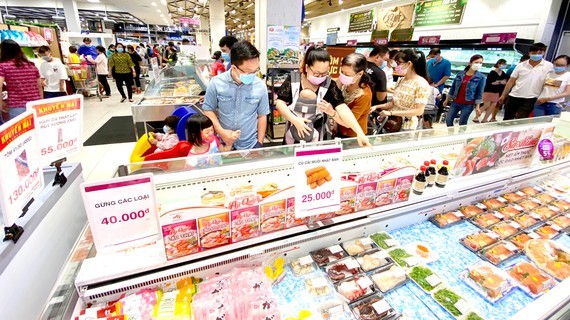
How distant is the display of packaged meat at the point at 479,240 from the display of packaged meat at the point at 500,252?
3 centimetres

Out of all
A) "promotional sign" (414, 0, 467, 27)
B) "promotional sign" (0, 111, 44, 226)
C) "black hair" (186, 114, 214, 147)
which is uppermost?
"promotional sign" (414, 0, 467, 27)

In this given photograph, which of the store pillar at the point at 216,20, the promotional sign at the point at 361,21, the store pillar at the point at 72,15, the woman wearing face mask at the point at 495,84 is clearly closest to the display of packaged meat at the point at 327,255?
the woman wearing face mask at the point at 495,84

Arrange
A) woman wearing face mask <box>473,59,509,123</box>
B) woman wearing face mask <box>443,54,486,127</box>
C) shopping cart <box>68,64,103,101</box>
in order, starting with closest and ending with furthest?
woman wearing face mask <box>443,54,486,127</box> < woman wearing face mask <box>473,59,509,123</box> < shopping cart <box>68,64,103,101</box>

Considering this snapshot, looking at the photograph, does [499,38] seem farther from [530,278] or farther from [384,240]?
[384,240]

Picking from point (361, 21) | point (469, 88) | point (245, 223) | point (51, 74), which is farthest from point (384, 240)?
point (361, 21)

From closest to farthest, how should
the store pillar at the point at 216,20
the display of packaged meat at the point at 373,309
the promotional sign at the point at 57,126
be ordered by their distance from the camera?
the promotional sign at the point at 57,126 < the display of packaged meat at the point at 373,309 < the store pillar at the point at 216,20

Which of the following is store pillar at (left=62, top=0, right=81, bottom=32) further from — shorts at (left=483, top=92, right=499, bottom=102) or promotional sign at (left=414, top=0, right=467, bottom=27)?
shorts at (left=483, top=92, right=499, bottom=102)

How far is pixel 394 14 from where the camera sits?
499 inches

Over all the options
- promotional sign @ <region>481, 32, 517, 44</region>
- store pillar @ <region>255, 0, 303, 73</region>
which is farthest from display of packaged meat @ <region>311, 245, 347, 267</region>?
promotional sign @ <region>481, 32, 517, 44</region>

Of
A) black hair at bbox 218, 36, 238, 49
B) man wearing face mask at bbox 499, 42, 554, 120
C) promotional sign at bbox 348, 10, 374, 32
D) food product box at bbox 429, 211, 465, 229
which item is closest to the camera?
food product box at bbox 429, 211, 465, 229

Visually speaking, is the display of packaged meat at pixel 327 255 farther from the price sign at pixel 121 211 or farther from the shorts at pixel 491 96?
the shorts at pixel 491 96

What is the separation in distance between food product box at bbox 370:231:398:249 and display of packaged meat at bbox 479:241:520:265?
1.67ft

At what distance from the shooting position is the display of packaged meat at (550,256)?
4.96 ft

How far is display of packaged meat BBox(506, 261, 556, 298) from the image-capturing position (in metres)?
1.39
